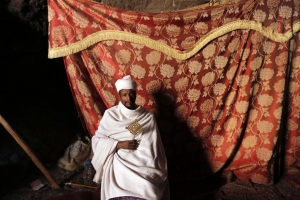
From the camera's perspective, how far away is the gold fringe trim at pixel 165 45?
238 cm

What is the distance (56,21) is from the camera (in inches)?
92.5

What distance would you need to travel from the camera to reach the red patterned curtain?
2.40 meters

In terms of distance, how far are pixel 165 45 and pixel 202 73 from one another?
1.81 ft

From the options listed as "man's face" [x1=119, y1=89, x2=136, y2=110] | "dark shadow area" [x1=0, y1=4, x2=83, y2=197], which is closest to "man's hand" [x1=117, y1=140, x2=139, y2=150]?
"man's face" [x1=119, y1=89, x2=136, y2=110]

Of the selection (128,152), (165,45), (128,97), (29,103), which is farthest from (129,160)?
(29,103)

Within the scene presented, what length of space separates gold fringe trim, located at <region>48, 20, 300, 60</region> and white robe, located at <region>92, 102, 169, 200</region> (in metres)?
0.76

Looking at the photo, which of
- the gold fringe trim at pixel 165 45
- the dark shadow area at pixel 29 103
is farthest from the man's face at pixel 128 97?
the dark shadow area at pixel 29 103

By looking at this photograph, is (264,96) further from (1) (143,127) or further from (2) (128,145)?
(2) (128,145)

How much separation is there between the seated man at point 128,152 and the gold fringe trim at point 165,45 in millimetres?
573

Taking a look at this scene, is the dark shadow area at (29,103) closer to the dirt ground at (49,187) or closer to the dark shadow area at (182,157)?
the dirt ground at (49,187)

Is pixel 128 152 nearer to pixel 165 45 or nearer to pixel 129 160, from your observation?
pixel 129 160

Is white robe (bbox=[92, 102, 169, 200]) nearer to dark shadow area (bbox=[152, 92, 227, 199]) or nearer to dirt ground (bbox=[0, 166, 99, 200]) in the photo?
dark shadow area (bbox=[152, 92, 227, 199])

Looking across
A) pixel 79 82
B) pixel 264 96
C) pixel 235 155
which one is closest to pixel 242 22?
pixel 264 96

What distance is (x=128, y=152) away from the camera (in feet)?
6.76
